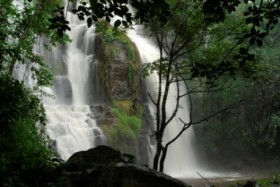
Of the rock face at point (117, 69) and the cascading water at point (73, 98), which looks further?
the rock face at point (117, 69)

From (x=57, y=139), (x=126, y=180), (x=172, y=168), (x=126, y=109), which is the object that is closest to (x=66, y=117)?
(x=57, y=139)

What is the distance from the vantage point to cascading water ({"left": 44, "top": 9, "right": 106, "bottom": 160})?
17.1 meters

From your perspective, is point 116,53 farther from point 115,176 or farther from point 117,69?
point 115,176

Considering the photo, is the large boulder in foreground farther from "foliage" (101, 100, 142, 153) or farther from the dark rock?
"foliage" (101, 100, 142, 153)

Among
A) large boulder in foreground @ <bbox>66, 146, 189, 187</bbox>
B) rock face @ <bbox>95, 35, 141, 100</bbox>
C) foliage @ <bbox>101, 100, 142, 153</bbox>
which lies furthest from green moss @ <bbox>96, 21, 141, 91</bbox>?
large boulder in foreground @ <bbox>66, 146, 189, 187</bbox>

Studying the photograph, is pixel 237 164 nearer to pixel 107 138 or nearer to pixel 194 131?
pixel 194 131

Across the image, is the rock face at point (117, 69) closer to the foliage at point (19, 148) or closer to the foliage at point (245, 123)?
the foliage at point (245, 123)

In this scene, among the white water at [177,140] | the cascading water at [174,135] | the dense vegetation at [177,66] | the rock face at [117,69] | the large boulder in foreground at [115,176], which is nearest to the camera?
the dense vegetation at [177,66]

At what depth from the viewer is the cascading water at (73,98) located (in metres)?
17.1

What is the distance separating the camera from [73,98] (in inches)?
829

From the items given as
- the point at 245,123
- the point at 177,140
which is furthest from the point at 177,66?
the point at 245,123

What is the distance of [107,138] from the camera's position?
18.1 meters

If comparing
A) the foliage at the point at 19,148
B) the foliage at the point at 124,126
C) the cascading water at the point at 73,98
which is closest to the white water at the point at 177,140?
the foliage at the point at 124,126

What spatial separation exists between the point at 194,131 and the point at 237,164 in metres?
3.42
